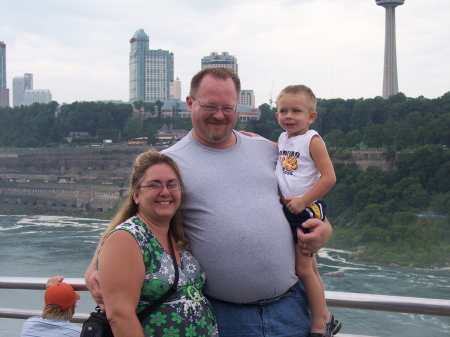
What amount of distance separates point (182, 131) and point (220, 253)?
3632 cm

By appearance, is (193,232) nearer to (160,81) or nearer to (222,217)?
(222,217)

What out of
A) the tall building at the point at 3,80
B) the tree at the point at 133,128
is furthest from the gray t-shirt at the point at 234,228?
the tall building at the point at 3,80

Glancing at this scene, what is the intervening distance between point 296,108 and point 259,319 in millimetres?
488

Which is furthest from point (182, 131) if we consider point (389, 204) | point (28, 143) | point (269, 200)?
point (269, 200)

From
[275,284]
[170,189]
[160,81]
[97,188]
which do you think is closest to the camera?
[170,189]

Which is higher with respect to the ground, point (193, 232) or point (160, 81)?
point (160, 81)

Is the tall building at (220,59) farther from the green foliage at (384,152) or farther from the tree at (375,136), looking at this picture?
the tree at (375,136)

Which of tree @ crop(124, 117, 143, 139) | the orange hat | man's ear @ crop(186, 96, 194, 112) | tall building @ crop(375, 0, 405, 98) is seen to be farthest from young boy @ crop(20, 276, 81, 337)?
tall building @ crop(375, 0, 405, 98)

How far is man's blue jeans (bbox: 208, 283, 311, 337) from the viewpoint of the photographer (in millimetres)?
1314

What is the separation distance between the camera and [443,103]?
2892cm

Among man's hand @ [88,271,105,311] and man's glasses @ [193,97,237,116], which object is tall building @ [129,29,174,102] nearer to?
man's glasses @ [193,97,237,116]

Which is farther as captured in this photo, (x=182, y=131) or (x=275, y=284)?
(x=182, y=131)

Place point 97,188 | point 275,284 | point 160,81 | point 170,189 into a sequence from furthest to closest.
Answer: point 160,81 < point 97,188 < point 275,284 < point 170,189

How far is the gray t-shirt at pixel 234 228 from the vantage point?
50.5 inches
